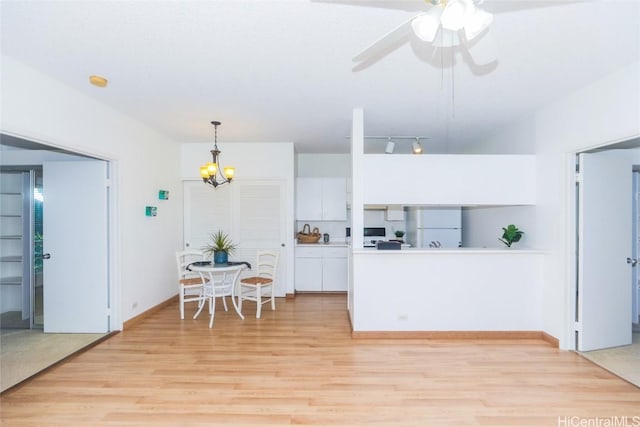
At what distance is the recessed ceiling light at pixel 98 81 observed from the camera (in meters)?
2.80

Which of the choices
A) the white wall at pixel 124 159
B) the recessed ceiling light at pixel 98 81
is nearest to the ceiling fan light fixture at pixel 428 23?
the recessed ceiling light at pixel 98 81

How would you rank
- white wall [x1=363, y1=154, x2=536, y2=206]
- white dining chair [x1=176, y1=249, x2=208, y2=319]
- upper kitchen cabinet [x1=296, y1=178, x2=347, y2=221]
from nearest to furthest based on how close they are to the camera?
white wall [x1=363, y1=154, x2=536, y2=206]
white dining chair [x1=176, y1=249, x2=208, y2=319]
upper kitchen cabinet [x1=296, y1=178, x2=347, y2=221]

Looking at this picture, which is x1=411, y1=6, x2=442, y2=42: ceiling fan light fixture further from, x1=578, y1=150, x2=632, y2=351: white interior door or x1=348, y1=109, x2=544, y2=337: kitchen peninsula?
x1=578, y1=150, x2=632, y2=351: white interior door

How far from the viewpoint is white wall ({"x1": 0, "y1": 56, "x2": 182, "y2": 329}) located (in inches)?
103

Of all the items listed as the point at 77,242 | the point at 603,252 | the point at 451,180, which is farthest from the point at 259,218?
the point at 603,252

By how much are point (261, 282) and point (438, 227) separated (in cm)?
315

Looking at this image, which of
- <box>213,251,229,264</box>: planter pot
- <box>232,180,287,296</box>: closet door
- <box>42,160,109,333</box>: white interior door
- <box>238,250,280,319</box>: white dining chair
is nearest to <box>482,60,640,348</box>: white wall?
<box>238,250,280,319</box>: white dining chair

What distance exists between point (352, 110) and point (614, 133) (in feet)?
7.84

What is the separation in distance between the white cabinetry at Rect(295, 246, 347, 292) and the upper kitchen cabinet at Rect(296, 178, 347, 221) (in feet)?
2.25

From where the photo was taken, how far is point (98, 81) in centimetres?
284

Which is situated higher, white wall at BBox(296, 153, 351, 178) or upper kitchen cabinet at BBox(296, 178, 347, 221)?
white wall at BBox(296, 153, 351, 178)

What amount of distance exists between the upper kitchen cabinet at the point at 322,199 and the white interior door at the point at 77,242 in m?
3.20

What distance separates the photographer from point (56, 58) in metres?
2.48

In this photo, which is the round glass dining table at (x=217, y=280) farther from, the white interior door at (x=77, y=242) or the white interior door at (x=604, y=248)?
the white interior door at (x=604, y=248)
